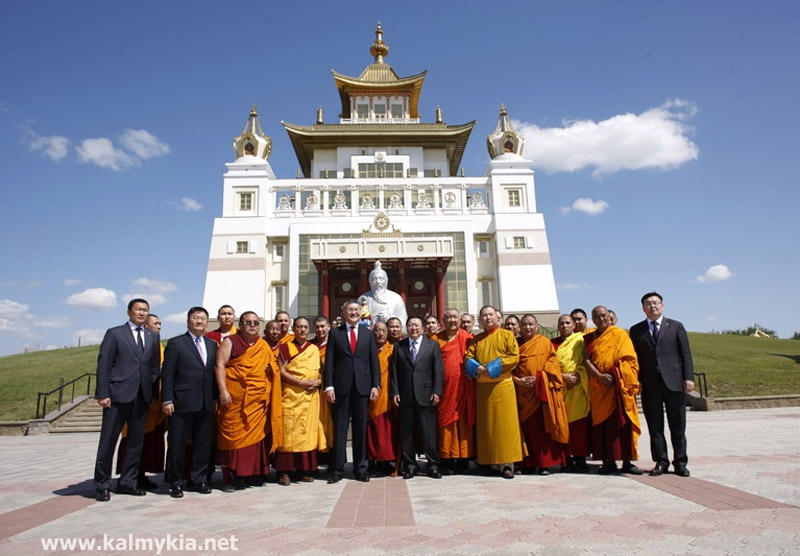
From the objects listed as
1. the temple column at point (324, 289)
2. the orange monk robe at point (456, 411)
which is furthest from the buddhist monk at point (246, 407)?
the temple column at point (324, 289)

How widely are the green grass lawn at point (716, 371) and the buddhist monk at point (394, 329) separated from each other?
12351 mm

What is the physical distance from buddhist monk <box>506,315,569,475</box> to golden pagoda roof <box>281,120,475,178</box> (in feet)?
91.0

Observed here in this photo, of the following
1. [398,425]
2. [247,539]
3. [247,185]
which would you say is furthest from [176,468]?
[247,185]

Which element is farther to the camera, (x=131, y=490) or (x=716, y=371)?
(x=716, y=371)

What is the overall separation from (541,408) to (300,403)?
2992 mm

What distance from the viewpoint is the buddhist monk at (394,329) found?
677 centimetres

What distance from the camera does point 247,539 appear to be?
3.56m

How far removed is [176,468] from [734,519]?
518 cm

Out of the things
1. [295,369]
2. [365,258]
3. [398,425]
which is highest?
[365,258]

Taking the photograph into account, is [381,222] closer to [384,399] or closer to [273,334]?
[273,334]

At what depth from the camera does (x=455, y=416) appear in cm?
616

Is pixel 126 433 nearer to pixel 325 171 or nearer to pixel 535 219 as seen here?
pixel 535 219

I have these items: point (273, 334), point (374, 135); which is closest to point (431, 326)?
point (273, 334)

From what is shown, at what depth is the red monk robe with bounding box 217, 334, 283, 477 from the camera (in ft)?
18.0
